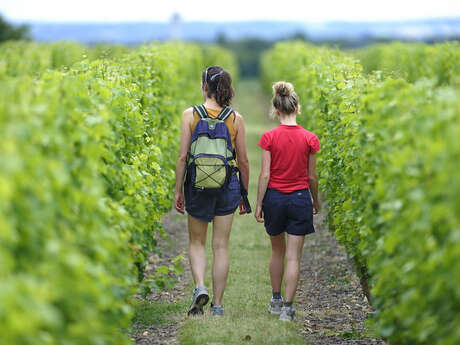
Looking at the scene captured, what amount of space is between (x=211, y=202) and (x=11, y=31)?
38301mm

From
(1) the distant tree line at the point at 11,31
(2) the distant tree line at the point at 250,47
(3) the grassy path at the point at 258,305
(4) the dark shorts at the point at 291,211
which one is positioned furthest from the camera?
(2) the distant tree line at the point at 250,47

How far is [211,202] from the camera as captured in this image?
5.09m

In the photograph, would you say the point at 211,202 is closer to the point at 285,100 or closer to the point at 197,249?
the point at 197,249

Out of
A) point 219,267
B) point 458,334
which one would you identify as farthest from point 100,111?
point 458,334

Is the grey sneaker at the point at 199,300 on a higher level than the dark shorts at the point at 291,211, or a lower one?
lower

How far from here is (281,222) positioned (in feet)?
17.2

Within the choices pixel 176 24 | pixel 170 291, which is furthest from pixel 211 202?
pixel 176 24

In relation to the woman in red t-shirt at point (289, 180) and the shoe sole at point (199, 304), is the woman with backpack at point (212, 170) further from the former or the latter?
the woman in red t-shirt at point (289, 180)

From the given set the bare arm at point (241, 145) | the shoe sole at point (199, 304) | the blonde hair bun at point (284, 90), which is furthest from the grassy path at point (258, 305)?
the blonde hair bun at point (284, 90)

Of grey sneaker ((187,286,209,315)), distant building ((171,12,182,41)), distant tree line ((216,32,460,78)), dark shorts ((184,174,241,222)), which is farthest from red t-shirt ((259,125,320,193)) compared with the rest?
distant tree line ((216,32,460,78))

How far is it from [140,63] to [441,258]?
5.90 m

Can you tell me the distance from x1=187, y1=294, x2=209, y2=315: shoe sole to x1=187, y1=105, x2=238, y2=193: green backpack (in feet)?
2.83

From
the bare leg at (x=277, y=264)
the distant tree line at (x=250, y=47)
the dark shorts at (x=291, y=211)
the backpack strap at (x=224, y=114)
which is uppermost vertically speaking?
the backpack strap at (x=224, y=114)

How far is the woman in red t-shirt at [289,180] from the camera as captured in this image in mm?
5199
